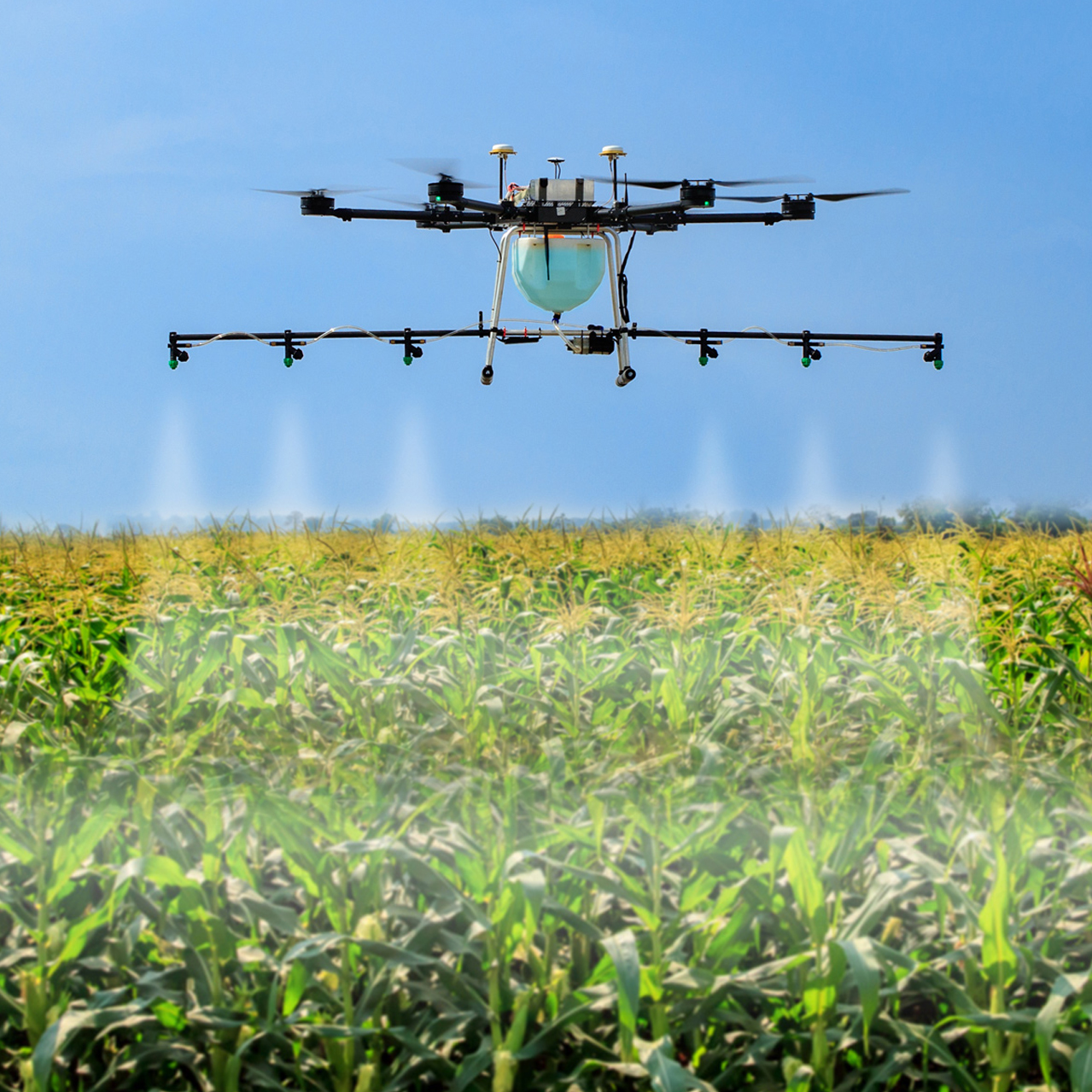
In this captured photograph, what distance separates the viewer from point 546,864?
3.06 metres

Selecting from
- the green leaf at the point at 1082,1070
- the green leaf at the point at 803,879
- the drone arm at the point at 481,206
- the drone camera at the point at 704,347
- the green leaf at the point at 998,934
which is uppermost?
the drone arm at the point at 481,206


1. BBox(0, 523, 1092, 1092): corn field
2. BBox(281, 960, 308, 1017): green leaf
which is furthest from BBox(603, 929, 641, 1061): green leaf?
BBox(281, 960, 308, 1017): green leaf

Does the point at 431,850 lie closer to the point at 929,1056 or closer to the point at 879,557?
the point at 929,1056

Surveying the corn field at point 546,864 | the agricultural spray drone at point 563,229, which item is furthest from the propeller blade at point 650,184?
the corn field at point 546,864

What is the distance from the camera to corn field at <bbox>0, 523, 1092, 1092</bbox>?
2715 millimetres

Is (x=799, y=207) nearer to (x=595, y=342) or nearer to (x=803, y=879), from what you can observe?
(x=595, y=342)

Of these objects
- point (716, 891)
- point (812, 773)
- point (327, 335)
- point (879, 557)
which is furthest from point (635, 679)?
point (327, 335)

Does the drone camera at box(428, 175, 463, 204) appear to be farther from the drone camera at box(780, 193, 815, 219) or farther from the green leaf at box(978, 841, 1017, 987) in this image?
the green leaf at box(978, 841, 1017, 987)

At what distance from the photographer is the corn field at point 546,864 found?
2.71 meters

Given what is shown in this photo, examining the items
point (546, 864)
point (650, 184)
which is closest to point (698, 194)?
point (650, 184)

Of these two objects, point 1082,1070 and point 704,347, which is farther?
point 704,347

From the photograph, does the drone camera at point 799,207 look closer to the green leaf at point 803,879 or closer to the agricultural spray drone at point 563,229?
the agricultural spray drone at point 563,229

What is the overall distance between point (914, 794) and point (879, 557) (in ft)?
13.6

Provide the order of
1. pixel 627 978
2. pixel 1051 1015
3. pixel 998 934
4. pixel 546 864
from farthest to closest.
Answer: pixel 546 864 → pixel 998 934 → pixel 1051 1015 → pixel 627 978
